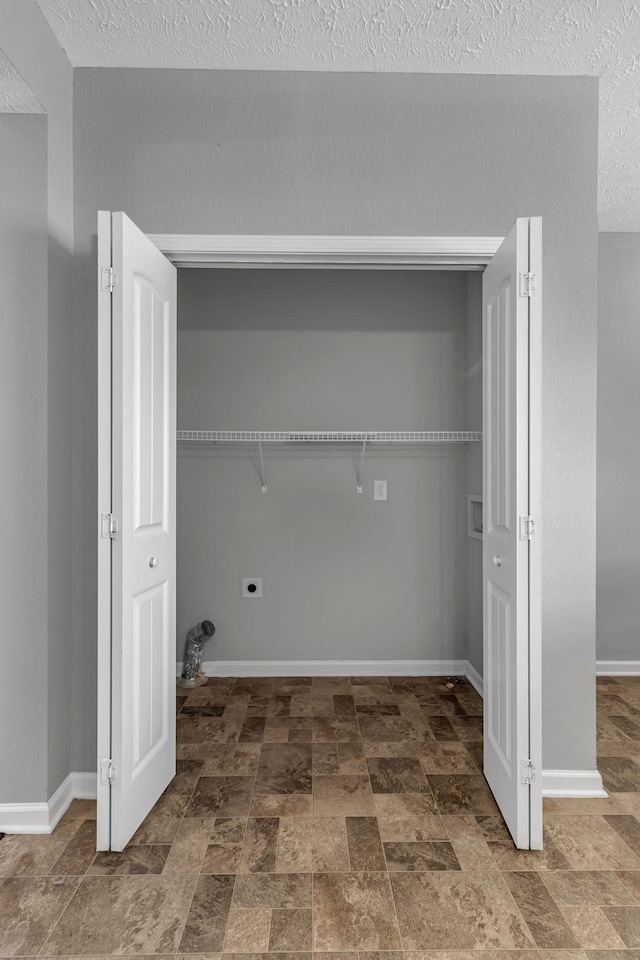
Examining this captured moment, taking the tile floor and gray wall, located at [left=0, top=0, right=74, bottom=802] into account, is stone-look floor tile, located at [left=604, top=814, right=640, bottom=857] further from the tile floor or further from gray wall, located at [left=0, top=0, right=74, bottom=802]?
gray wall, located at [left=0, top=0, right=74, bottom=802]

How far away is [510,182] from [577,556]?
4.98 ft

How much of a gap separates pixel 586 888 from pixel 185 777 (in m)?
1.51

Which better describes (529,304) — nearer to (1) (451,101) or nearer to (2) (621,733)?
(1) (451,101)

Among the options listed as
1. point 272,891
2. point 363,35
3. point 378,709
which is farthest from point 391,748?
point 363,35

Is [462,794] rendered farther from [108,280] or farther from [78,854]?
[108,280]

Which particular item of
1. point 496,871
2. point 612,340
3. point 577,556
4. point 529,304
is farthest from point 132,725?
point 612,340

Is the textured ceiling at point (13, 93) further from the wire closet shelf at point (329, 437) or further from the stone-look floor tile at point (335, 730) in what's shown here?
the stone-look floor tile at point (335, 730)

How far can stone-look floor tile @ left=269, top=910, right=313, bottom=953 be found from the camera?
4.98 ft

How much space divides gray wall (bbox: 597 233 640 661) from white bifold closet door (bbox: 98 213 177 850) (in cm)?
281

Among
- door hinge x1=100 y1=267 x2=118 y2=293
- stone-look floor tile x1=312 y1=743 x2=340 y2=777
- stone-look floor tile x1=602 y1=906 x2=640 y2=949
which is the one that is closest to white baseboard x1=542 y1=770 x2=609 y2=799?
stone-look floor tile x1=602 y1=906 x2=640 y2=949

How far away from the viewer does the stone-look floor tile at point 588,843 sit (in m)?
1.85

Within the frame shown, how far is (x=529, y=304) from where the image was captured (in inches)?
72.7

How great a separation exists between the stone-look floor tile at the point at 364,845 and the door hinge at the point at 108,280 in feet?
6.56

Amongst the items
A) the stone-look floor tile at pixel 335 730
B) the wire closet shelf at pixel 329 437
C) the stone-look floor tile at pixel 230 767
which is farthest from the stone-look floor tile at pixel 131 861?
the wire closet shelf at pixel 329 437
